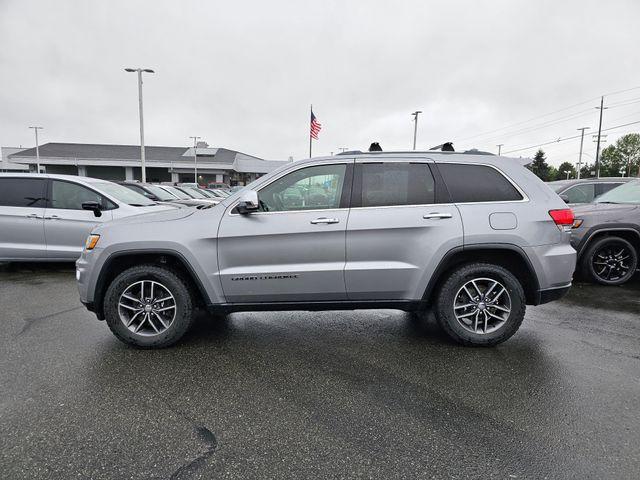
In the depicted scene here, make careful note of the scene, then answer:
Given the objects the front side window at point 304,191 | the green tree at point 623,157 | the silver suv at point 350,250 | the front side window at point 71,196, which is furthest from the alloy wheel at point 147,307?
the green tree at point 623,157

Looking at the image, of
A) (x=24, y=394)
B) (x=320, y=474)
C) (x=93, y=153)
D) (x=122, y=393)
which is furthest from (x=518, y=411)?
(x=93, y=153)

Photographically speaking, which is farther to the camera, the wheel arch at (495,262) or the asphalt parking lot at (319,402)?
the wheel arch at (495,262)

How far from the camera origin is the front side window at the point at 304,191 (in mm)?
3707

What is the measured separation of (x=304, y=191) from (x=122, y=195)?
5248 mm

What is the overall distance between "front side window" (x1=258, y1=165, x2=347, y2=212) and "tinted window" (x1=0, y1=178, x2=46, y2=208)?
5497mm

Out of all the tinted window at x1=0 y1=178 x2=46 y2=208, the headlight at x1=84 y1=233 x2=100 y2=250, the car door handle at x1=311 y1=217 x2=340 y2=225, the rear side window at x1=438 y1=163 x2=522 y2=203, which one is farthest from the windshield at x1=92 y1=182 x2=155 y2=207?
the rear side window at x1=438 y1=163 x2=522 y2=203

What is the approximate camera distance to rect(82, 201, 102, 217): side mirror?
254 inches

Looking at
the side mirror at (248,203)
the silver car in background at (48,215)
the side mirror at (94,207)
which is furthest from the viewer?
the silver car in background at (48,215)

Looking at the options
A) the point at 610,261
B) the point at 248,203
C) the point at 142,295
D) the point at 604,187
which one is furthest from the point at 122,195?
the point at 604,187

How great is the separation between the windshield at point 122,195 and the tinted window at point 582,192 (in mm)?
9632

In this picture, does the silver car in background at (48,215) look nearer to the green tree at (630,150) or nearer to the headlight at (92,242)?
the headlight at (92,242)

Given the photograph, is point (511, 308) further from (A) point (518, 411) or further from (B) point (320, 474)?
(B) point (320, 474)

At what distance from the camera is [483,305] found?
12.2ft

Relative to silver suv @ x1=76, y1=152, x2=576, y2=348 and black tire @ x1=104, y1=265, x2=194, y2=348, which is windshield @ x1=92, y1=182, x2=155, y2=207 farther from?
black tire @ x1=104, y1=265, x2=194, y2=348
